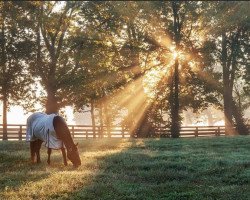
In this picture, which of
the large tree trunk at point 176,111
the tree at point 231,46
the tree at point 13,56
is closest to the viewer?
the tree at point 13,56

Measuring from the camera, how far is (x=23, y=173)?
37.1 ft

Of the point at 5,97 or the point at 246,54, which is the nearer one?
the point at 5,97

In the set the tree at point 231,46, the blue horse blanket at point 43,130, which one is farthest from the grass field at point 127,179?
the tree at point 231,46

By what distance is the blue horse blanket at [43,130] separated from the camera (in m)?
13.3

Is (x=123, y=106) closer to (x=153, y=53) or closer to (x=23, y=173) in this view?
(x=153, y=53)

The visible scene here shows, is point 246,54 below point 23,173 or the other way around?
the other way around

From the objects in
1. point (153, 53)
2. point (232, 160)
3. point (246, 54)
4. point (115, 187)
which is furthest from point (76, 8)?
point (115, 187)

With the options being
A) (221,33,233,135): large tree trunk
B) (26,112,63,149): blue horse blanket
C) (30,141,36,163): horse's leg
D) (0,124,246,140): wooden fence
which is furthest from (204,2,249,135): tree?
→ (30,141,36,163): horse's leg

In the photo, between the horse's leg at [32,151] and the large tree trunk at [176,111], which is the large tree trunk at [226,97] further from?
the horse's leg at [32,151]

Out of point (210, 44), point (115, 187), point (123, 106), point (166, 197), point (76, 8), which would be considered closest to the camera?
point (166, 197)

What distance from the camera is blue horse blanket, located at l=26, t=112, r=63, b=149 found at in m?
13.3

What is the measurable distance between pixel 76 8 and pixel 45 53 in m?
5.63

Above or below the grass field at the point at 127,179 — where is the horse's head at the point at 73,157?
above

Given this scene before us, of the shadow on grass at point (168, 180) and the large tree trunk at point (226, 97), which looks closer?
the shadow on grass at point (168, 180)
